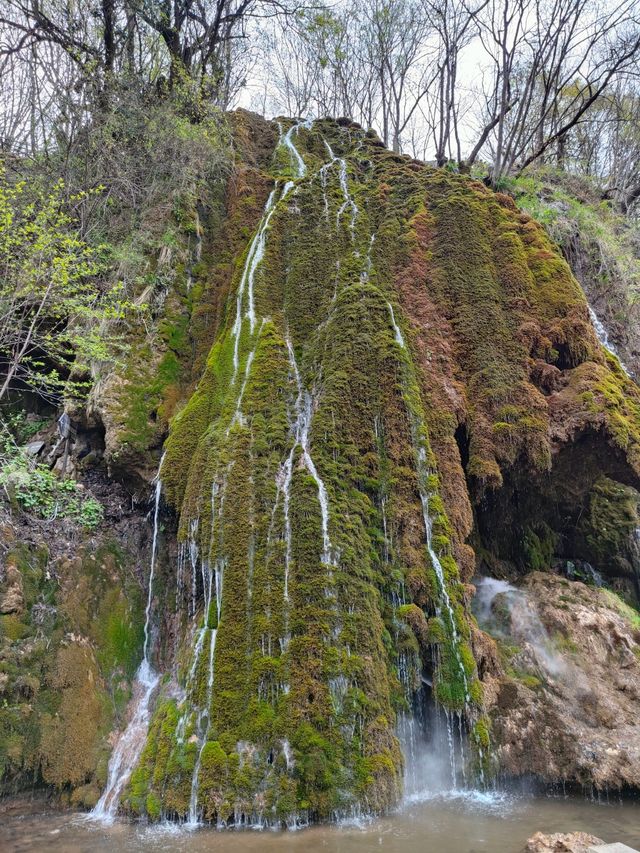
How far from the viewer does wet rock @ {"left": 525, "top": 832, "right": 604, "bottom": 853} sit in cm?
379

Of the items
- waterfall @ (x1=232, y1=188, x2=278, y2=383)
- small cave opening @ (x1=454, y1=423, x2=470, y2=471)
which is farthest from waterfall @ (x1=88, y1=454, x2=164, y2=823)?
small cave opening @ (x1=454, y1=423, x2=470, y2=471)

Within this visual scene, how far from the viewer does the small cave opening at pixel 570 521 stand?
757 cm

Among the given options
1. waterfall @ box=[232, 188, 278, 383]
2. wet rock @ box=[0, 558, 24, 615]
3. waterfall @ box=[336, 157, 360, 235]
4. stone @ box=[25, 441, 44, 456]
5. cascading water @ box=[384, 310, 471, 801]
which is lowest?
cascading water @ box=[384, 310, 471, 801]

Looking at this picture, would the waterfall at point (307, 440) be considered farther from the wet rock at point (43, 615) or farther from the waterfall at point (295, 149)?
the waterfall at point (295, 149)

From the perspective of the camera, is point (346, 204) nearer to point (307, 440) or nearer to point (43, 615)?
point (307, 440)

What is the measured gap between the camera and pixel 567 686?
20.4ft

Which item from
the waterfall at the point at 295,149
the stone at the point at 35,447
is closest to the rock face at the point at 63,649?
the stone at the point at 35,447

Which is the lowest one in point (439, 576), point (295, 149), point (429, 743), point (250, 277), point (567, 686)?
point (429, 743)

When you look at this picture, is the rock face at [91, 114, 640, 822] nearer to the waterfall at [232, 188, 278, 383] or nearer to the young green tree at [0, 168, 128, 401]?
the waterfall at [232, 188, 278, 383]

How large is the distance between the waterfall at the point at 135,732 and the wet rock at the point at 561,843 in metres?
3.65

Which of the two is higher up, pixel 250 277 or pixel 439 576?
pixel 250 277

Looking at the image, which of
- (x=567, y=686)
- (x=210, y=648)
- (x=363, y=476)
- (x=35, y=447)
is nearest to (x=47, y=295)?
(x=35, y=447)

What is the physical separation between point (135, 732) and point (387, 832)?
2844 millimetres

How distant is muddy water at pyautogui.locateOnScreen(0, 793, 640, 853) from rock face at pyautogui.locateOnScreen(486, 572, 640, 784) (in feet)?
1.42
